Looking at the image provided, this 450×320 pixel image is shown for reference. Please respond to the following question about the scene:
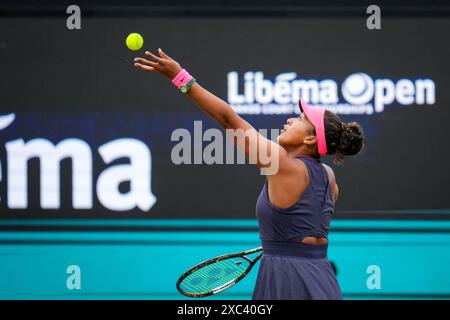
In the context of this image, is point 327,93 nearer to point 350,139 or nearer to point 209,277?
point 209,277

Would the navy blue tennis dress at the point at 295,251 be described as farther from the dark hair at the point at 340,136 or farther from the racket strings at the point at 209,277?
the racket strings at the point at 209,277

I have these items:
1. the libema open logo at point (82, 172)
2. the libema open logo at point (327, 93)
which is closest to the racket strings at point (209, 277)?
the libema open logo at point (82, 172)

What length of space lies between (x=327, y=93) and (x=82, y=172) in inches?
71.8

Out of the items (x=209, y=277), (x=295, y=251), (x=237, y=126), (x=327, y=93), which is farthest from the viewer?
(x=327, y=93)

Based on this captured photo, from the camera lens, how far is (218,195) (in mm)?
5242

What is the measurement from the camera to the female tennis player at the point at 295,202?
3.00m

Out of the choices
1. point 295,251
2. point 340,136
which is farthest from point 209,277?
point 340,136

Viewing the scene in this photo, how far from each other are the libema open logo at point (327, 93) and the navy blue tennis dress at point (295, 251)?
7.01 ft

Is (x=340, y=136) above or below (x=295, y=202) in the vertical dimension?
above

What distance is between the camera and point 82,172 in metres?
5.25

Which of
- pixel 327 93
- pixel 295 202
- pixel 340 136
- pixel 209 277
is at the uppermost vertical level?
pixel 327 93

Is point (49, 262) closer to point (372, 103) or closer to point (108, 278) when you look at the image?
point (108, 278)

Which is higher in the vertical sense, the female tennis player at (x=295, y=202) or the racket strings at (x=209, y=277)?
the female tennis player at (x=295, y=202)

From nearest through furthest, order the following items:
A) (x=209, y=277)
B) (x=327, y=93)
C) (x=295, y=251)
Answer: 1. (x=295, y=251)
2. (x=209, y=277)
3. (x=327, y=93)
